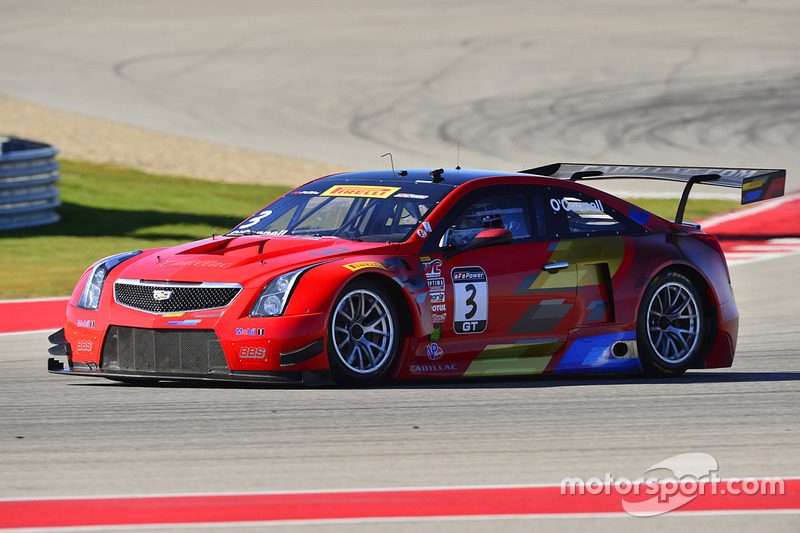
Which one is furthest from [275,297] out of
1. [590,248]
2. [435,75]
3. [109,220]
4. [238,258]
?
[435,75]

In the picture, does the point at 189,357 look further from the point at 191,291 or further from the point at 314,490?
the point at 314,490

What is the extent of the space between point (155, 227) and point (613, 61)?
20.8 metres

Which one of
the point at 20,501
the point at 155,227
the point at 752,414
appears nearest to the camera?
the point at 20,501

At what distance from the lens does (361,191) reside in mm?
9492

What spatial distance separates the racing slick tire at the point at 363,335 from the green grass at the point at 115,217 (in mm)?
7190

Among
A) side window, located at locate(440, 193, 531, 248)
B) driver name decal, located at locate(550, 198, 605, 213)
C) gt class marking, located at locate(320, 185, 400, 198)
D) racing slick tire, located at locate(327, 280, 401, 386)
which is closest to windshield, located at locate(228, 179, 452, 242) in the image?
gt class marking, located at locate(320, 185, 400, 198)

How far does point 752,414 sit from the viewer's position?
791 cm

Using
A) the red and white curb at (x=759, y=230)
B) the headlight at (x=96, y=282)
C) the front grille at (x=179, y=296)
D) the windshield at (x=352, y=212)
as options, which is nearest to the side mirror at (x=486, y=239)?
the windshield at (x=352, y=212)

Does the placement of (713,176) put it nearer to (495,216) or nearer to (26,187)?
(495,216)

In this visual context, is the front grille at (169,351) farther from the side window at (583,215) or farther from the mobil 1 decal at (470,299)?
the side window at (583,215)

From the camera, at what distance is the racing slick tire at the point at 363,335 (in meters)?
8.38

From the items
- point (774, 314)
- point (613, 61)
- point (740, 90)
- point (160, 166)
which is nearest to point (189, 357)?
point (774, 314)

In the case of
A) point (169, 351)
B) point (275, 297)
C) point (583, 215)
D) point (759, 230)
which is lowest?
point (759, 230)

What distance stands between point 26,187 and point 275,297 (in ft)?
42.9
